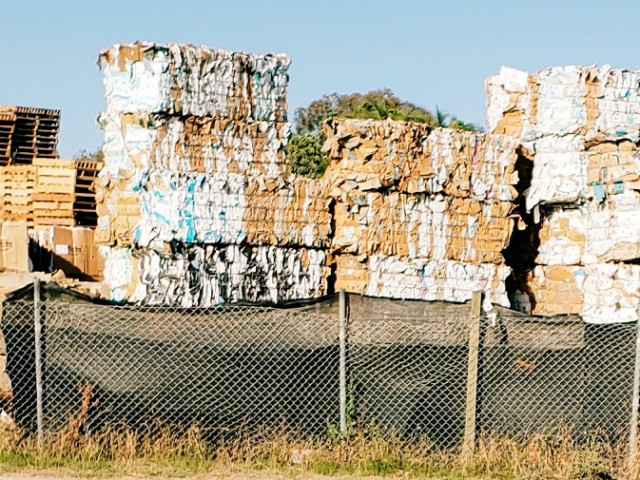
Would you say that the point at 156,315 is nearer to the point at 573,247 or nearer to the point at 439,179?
the point at 439,179

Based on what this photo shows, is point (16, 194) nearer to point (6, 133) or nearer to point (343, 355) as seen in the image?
point (6, 133)

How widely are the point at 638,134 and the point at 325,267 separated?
141 inches

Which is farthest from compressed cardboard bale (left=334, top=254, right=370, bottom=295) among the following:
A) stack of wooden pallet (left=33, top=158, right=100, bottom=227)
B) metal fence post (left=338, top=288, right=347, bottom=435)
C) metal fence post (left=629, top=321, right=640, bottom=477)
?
stack of wooden pallet (left=33, top=158, right=100, bottom=227)

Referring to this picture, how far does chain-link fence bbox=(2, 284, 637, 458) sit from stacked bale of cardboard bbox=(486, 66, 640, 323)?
8.94ft

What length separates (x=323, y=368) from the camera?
8.26 m

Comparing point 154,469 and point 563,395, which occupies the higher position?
point 563,395

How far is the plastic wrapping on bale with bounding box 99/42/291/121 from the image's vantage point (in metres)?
9.74

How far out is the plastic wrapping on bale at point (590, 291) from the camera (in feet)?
36.0

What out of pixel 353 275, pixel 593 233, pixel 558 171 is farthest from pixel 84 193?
pixel 593 233

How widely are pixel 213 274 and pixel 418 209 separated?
2233 mm

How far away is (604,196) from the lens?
11125 mm

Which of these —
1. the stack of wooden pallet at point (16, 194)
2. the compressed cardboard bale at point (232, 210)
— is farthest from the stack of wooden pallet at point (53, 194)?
the compressed cardboard bale at point (232, 210)

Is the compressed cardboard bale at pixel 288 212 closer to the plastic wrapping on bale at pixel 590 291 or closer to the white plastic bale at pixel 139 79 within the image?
the white plastic bale at pixel 139 79

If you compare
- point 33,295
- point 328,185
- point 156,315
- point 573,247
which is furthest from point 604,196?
point 33,295
